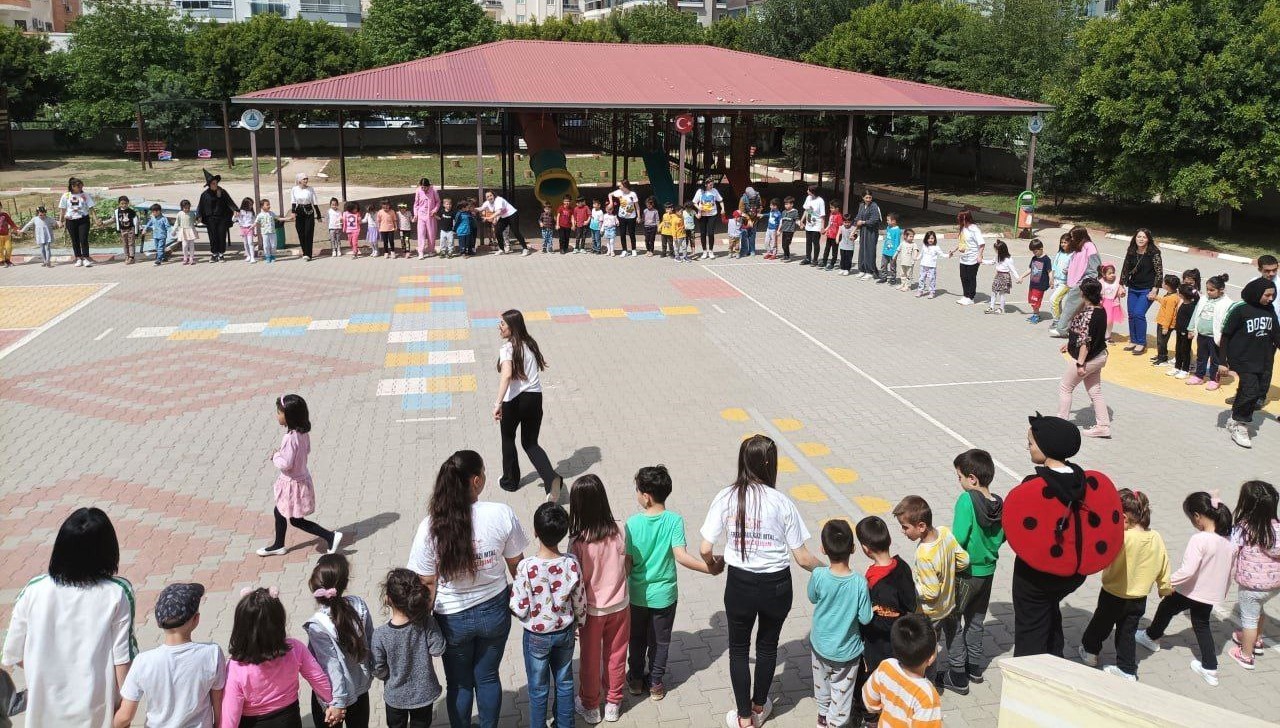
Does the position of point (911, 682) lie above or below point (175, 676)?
below

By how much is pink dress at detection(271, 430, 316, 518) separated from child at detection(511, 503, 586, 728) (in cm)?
316

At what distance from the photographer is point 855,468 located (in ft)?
31.3

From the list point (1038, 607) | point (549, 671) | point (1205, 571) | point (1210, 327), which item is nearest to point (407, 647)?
point (549, 671)

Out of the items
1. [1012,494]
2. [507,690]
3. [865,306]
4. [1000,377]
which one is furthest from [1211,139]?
[507,690]

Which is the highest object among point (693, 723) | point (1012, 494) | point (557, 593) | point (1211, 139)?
point (1211, 139)

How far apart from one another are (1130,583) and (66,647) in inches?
223

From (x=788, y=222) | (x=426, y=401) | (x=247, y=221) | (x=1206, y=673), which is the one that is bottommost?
(x=1206, y=673)

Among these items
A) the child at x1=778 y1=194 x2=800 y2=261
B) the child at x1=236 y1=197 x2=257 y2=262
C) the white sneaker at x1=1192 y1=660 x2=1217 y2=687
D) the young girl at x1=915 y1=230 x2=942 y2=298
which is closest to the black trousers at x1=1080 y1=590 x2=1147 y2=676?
the white sneaker at x1=1192 y1=660 x2=1217 y2=687

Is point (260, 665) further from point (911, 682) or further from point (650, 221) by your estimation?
point (650, 221)

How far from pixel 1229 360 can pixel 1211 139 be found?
50.2ft

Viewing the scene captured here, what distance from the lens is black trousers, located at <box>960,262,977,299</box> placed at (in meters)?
16.2

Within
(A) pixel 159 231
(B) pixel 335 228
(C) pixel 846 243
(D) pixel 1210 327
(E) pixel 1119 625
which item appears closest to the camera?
(E) pixel 1119 625

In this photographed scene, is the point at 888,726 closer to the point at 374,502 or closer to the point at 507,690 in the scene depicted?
the point at 507,690

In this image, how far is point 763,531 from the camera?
5105 mm
